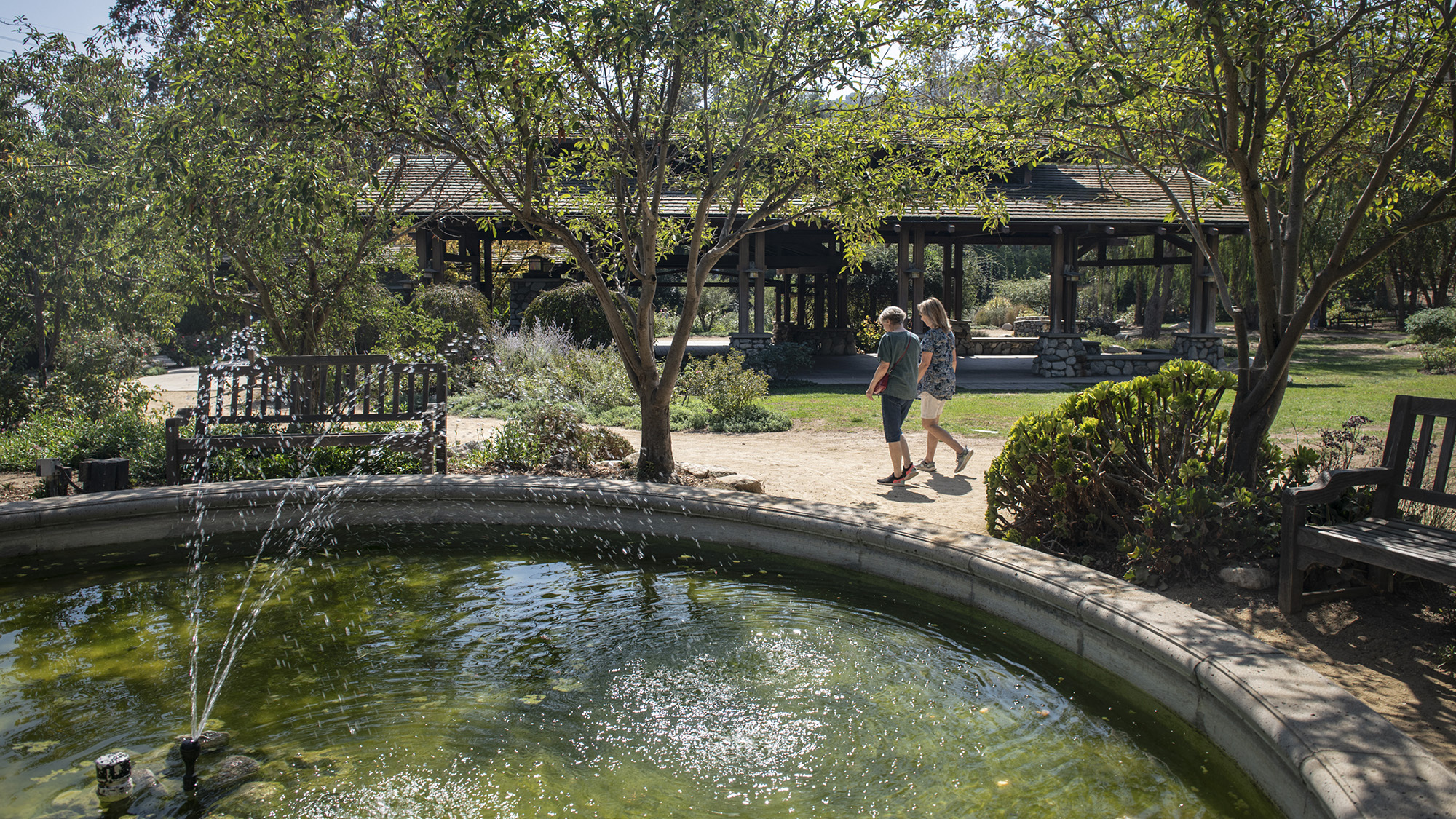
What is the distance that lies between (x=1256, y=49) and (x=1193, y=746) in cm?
315

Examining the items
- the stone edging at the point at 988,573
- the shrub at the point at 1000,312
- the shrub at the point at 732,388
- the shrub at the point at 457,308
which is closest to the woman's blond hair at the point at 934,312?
the stone edging at the point at 988,573

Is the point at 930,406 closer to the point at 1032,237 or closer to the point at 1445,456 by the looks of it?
the point at 1445,456

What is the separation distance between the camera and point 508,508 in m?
5.70

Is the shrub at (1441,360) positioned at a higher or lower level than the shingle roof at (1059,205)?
lower

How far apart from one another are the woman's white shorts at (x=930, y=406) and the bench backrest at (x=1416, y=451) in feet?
11.9

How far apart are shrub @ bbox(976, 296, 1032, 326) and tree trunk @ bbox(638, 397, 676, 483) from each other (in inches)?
1263

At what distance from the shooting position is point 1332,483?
377 cm

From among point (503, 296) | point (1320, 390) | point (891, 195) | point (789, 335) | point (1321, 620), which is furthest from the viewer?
point (789, 335)

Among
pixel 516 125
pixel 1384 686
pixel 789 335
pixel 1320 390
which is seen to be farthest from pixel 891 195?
pixel 789 335

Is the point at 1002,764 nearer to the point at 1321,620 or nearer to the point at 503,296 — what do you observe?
the point at 1321,620

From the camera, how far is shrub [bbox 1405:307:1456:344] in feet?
65.1

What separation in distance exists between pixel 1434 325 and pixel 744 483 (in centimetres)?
2144

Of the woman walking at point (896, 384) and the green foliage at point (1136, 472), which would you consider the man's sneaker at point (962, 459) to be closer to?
the woman walking at point (896, 384)

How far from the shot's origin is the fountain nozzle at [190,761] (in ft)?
9.39
